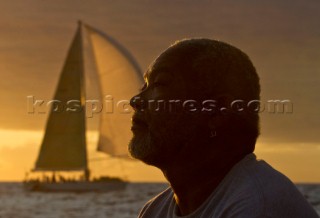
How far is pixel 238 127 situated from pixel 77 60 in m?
35.4

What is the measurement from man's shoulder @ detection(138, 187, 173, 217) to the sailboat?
107ft

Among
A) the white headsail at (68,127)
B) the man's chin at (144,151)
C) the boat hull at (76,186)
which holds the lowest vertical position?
the boat hull at (76,186)

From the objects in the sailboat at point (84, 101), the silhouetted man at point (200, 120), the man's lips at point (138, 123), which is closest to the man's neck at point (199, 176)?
the silhouetted man at point (200, 120)

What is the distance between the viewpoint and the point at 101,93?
3775 cm

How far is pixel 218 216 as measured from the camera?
65.5 inches

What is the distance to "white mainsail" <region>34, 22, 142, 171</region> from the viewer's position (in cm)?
3612

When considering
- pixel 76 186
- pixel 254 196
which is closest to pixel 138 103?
pixel 254 196

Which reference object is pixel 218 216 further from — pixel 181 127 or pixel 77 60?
pixel 77 60

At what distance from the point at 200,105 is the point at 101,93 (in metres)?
36.1

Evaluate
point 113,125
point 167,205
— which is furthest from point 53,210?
point 167,205

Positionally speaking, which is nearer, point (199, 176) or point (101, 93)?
point (199, 176)

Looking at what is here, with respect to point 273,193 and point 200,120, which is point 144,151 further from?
point 273,193

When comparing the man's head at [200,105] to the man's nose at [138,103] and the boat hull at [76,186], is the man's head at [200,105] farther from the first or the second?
the boat hull at [76,186]

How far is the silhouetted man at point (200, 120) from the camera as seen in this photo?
1789 mm
